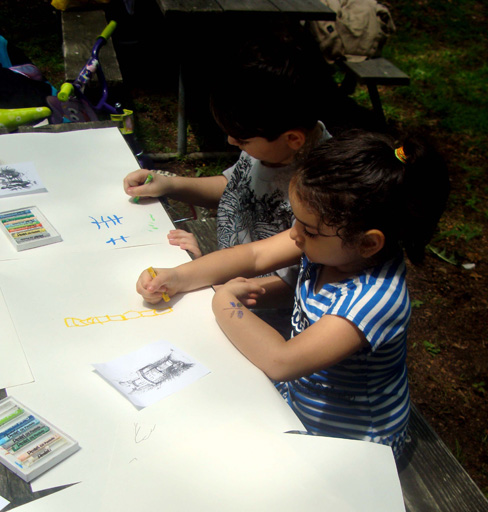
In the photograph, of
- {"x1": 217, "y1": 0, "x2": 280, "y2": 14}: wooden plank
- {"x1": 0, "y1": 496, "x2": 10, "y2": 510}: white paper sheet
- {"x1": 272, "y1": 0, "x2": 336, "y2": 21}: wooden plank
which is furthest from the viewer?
{"x1": 272, "y1": 0, "x2": 336, "y2": 21}: wooden plank

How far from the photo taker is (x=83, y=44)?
12.9 ft

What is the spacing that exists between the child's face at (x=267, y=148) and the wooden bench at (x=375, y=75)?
116 inches

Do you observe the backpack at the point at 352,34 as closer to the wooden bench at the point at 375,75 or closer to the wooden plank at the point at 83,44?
the wooden bench at the point at 375,75

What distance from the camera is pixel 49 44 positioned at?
5789mm

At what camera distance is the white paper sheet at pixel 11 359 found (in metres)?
1.13

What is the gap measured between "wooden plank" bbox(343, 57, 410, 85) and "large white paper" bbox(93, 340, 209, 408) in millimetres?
3645

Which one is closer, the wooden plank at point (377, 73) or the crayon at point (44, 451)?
the crayon at point (44, 451)

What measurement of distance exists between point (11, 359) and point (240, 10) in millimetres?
3092

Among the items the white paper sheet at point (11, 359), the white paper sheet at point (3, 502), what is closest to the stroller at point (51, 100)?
the white paper sheet at point (11, 359)

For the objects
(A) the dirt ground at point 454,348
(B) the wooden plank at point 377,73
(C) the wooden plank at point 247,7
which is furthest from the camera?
(B) the wooden plank at point 377,73

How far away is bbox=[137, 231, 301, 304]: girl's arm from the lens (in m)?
1.42

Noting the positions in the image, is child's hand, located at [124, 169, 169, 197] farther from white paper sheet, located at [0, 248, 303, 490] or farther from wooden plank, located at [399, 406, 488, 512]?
wooden plank, located at [399, 406, 488, 512]

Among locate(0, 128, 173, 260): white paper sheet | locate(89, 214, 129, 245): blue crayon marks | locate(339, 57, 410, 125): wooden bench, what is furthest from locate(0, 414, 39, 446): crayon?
locate(339, 57, 410, 125): wooden bench

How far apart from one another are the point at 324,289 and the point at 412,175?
1.16ft
